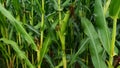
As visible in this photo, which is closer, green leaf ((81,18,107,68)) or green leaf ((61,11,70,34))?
green leaf ((81,18,107,68))

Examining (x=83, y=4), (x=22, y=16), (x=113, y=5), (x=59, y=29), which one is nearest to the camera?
(x=113, y=5)

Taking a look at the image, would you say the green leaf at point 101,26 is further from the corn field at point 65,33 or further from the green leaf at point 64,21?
the green leaf at point 64,21

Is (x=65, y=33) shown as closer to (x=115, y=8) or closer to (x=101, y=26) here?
(x=101, y=26)

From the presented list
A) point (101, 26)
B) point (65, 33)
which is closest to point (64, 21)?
point (65, 33)

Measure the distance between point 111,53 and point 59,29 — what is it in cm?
33

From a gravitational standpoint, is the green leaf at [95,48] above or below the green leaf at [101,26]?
below

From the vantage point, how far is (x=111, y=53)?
100 cm

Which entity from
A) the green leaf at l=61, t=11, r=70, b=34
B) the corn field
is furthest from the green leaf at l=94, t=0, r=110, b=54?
the green leaf at l=61, t=11, r=70, b=34

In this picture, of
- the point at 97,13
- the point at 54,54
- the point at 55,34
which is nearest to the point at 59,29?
the point at 55,34

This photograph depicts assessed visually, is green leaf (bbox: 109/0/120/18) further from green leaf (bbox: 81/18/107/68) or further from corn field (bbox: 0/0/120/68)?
green leaf (bbox: 81/18/107/68)

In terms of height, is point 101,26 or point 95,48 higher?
point 101,26

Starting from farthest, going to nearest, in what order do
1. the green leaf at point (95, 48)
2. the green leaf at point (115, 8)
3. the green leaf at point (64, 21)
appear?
the green leaf at point (64, 21)
the green leaf at point (95, 48)
the green leaf at point (115, 8)

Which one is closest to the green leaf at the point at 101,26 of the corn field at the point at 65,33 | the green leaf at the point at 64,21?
the corn field at the point at 65,33

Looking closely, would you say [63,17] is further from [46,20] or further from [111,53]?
[111,53]
